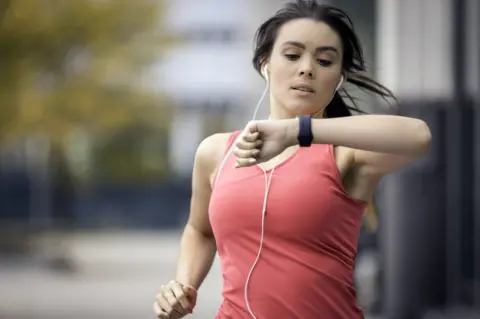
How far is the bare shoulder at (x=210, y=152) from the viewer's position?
262cm

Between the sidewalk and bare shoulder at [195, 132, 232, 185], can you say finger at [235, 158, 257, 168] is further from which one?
the sidewalk

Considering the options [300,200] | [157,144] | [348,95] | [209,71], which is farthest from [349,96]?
[209,71]

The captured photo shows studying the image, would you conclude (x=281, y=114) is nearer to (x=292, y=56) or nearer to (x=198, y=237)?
(x=292, y=56)

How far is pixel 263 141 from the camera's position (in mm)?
2205

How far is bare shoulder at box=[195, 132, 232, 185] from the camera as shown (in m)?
2.62


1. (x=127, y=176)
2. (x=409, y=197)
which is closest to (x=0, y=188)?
(x=127, y=176)

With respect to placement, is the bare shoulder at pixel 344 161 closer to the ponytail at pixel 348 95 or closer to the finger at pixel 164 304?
the ponytail at pixel 348 95

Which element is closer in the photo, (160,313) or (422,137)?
(422,137)

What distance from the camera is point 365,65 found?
101 inches

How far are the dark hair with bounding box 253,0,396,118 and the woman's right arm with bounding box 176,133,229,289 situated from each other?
21cm

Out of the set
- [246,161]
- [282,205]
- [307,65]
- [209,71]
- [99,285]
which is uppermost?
[307,65]

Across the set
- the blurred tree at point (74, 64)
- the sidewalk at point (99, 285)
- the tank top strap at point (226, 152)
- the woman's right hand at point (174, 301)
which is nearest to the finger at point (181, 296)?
the woman's right hand at point (174, 301)

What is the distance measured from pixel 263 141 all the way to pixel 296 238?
0.26 meters

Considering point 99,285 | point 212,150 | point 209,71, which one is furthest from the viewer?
point 209,71
